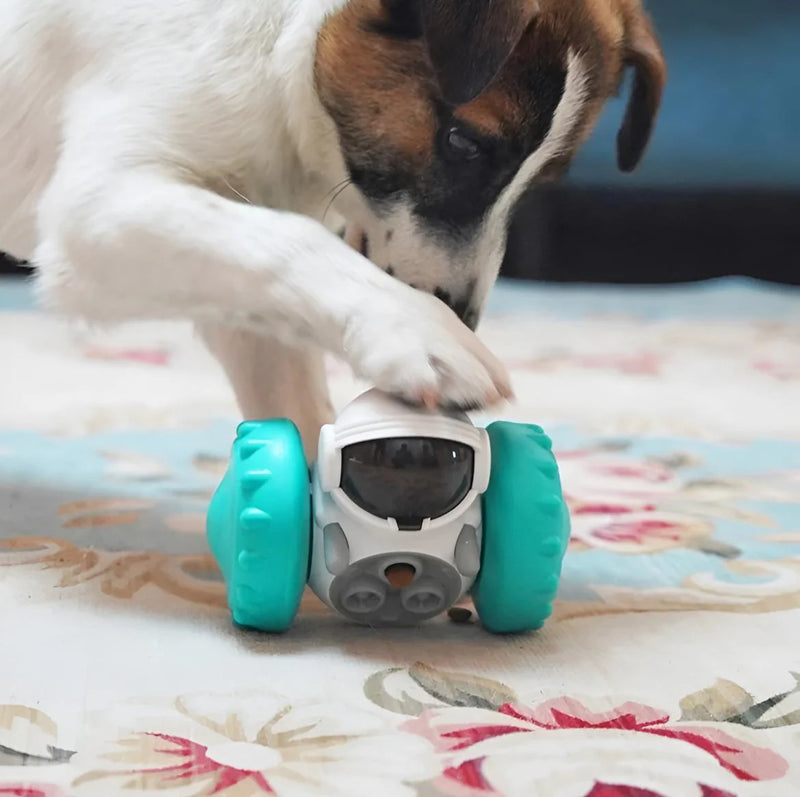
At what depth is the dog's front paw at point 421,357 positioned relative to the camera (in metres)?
0.81

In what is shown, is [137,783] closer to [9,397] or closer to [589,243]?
[9,397]

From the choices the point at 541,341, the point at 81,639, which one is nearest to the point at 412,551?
the point at 81,639

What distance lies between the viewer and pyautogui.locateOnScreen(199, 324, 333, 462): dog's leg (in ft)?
4.12

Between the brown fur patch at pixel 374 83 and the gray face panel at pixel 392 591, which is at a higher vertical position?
the brown fur patch at pixel 374 83

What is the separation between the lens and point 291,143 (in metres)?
1.08

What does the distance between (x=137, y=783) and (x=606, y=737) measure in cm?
26

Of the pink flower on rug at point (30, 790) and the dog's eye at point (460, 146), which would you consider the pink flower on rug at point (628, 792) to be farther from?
the dog's eye at point (460, 146)

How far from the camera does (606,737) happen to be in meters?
0.68

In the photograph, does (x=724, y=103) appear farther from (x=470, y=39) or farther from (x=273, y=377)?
(x=470, y=39)

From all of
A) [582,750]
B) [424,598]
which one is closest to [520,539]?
[424,598]

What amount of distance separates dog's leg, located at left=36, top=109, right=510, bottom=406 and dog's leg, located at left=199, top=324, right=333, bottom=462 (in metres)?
0.26

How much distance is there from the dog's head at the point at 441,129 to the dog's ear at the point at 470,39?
0.02m

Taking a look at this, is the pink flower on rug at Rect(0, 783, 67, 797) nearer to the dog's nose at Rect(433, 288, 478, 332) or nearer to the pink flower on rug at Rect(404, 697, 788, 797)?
the pink flower on rug at Rect(404, 697, 788, 797)

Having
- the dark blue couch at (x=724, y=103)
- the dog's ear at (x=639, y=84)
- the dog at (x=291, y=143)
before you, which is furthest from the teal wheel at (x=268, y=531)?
the dark blue couch at (x=724, y=103)
